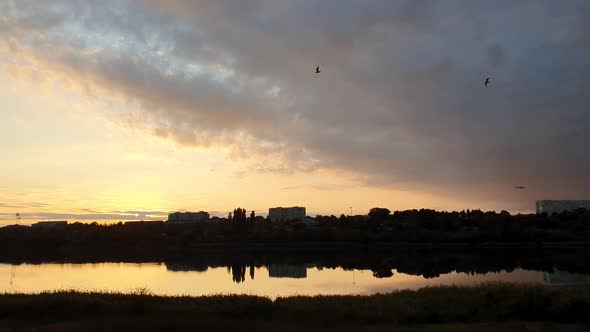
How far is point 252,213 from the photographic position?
394 feet

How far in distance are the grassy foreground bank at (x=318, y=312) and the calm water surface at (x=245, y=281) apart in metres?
14.3

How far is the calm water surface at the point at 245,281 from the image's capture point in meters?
37.1

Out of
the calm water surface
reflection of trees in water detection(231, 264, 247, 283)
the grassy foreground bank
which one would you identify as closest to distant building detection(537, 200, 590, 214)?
the calm water surface

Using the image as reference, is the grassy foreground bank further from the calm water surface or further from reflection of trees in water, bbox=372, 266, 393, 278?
reflection of trees in water, bbox=372, 266, 393, 278

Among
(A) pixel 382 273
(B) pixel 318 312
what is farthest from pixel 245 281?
(B) pixel 318 312

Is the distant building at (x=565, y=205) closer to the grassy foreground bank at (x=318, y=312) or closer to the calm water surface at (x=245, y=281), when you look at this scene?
the calm water surface at (x=245, y=281)

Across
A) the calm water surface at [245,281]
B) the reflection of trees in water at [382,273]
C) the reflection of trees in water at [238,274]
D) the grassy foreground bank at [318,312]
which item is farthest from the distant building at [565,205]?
the grassy foreground bank at [318,312]

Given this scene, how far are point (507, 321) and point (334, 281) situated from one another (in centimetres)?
2755

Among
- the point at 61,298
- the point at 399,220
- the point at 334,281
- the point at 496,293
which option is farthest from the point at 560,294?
the point at 399,220

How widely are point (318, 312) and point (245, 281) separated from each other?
26903mm

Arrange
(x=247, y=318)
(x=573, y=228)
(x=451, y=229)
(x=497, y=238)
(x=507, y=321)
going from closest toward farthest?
(x=507, y=321) < (x=247, y=318) < (x=497, y=238) < (x=573, y=228) < (x=451, y=229)

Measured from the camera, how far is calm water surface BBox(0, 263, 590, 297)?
3706cm

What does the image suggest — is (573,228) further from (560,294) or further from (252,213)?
(560,294)

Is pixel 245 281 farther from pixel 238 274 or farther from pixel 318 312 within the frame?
pixel 318 312
